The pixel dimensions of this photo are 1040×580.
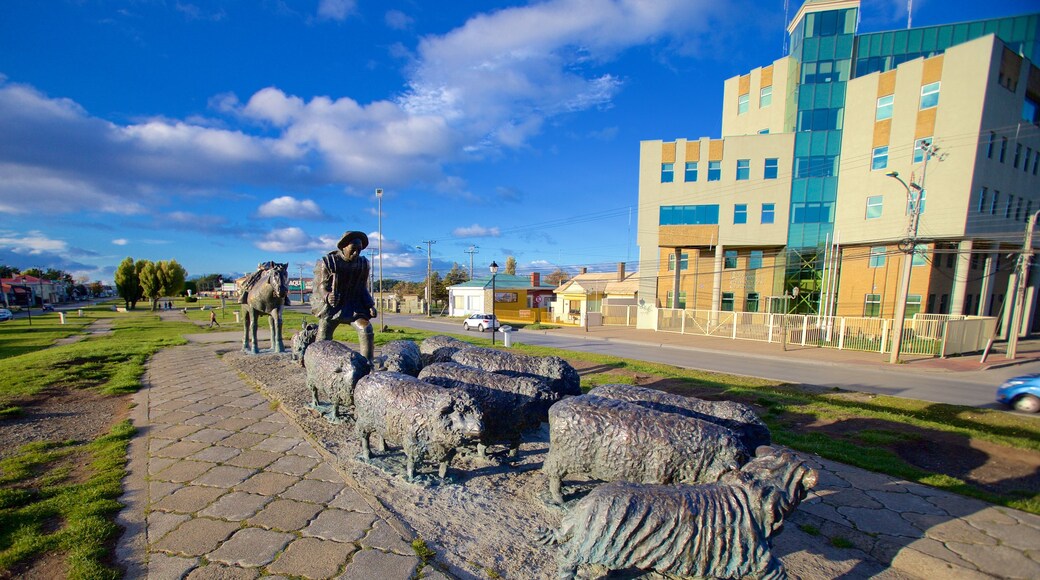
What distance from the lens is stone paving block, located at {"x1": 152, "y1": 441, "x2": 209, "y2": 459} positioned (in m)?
4.43

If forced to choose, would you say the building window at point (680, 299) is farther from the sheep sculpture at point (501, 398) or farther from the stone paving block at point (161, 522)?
the stone paving block at point (161, 522)

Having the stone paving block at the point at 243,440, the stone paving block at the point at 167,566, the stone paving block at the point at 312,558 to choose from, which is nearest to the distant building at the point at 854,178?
the stone paving block at the point at 312,558

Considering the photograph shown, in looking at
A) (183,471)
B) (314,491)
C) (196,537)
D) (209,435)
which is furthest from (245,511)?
(209,435)

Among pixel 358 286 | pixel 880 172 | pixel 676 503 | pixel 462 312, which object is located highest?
pixel 880 172

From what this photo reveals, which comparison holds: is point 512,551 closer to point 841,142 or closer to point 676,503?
point 676,503

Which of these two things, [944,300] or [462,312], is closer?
[944,300]

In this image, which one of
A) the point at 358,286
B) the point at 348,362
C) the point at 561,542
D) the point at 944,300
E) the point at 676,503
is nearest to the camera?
the point at 676,503

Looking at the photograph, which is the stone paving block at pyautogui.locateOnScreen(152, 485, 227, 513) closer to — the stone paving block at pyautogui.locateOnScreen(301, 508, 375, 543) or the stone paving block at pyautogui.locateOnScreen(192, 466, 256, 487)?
the stone paving block at pyautogui.locateOnScreen(192, 466, 256, 487)

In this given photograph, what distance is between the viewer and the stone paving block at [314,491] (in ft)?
11.8

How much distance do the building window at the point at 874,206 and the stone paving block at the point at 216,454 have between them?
30.7 meters

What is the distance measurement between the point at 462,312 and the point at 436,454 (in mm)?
36375

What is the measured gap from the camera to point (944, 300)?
22875 millimetres

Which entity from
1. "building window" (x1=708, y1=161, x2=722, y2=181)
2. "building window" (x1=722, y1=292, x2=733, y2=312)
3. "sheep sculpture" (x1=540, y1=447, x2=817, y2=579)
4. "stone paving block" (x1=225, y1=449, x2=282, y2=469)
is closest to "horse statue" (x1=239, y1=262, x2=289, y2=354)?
"stone paving block" (x1=225, y1=449, x2=282, y2=469)

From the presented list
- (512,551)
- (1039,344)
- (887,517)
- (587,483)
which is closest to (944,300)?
(1039,344)
